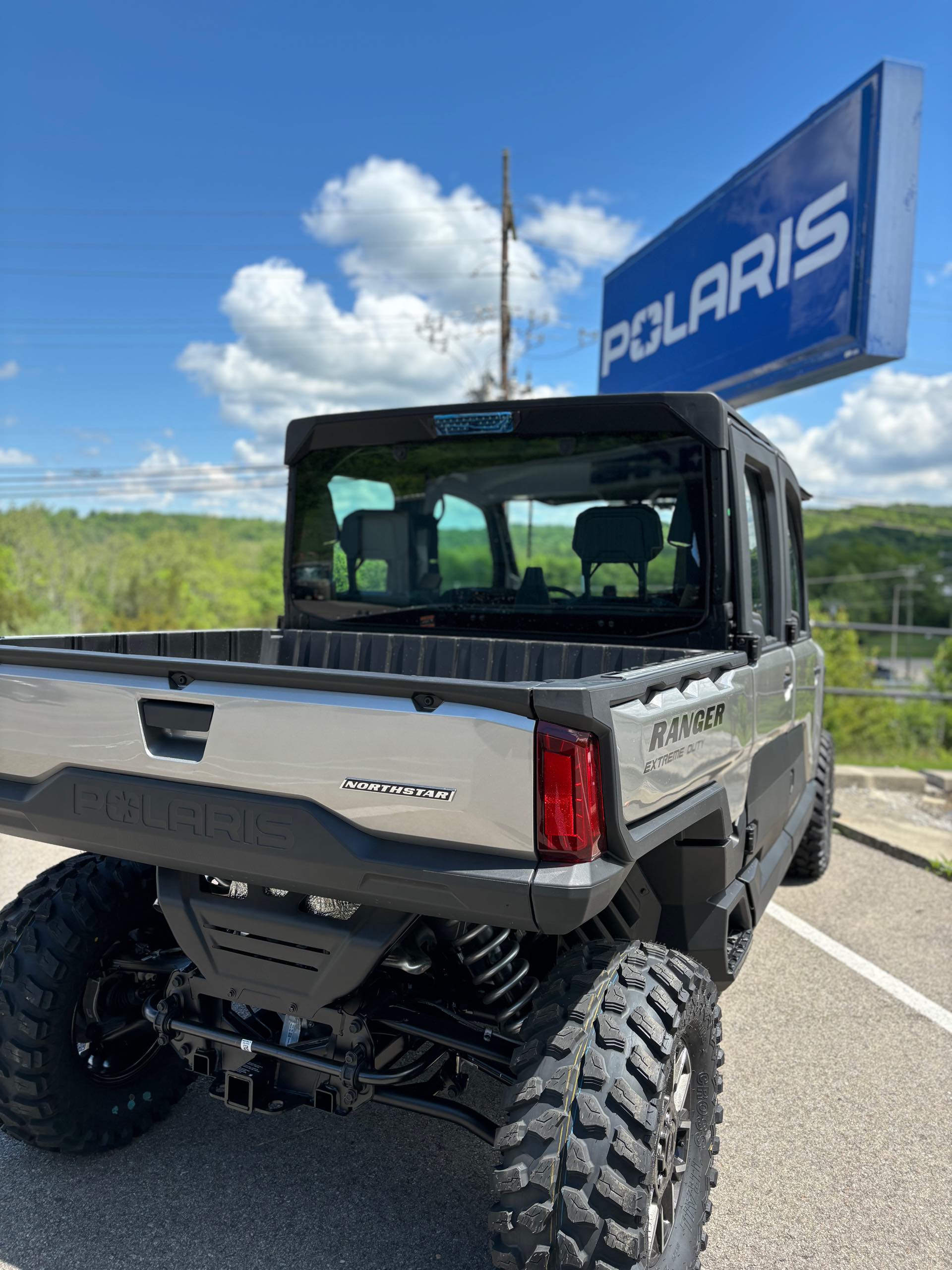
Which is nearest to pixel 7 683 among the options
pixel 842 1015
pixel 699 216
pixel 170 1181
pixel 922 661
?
pixel 170 1181

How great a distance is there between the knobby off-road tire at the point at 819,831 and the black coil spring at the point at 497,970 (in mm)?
3386

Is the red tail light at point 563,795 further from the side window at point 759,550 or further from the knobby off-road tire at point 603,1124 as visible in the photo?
the side window at point 759,550

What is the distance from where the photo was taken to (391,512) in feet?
13.9

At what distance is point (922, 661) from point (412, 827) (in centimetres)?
15581

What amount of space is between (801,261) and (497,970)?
27.0ft

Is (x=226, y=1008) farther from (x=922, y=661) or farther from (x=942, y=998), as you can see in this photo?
(x=922, y=661)

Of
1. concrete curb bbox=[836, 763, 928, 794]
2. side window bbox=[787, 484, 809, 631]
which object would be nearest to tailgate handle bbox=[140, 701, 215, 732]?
side window bbox=[787, 484, 809, 631]

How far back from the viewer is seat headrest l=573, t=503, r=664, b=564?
11.5ft

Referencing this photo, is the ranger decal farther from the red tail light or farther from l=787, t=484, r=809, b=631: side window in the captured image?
l=787, t=484, r=809, b=631: side window

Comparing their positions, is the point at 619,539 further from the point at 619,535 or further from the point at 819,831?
the point at 819,831

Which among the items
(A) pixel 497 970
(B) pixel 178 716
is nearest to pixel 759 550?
(A) pixel 497 970

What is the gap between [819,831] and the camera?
5.76 metres

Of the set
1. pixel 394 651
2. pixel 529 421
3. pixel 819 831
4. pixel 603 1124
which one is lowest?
pixel 819 831

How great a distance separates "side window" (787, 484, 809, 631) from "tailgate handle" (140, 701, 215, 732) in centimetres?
294
